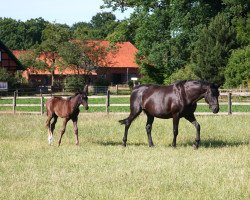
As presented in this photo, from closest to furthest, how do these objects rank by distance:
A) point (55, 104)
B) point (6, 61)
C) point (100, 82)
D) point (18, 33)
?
point (55, 104), point (100, 82), point (6, 61), point (18, 33)

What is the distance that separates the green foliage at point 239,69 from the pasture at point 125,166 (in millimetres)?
23136

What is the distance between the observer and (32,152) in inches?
501

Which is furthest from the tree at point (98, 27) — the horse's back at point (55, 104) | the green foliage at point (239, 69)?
the horse's back at point (55, 104)

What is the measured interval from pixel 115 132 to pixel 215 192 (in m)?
9.27

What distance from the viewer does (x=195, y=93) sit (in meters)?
13.6

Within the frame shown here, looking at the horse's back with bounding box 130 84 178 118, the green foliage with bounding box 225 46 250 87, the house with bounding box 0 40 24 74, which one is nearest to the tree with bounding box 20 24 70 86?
the house with bounding box 0 40 24 74

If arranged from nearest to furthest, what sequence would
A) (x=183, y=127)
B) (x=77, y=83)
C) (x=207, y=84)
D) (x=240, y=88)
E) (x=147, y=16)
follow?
(x=207, y=84) < (x=183, y=127) < (x=240, y=88) < (x=147, y=16) < (x=77, y=83)

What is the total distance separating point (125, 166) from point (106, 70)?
5517 centimetres

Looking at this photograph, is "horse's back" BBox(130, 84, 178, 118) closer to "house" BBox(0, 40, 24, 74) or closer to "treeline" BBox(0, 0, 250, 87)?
"treeline" BBox(0, 0, 250, 87)

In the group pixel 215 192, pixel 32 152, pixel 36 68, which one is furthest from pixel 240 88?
pixel 36 68

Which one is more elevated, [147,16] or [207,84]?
[147,16]

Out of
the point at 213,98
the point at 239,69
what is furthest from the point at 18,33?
the point at 213,98

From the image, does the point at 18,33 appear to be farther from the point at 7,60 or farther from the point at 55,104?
the point at 55,104

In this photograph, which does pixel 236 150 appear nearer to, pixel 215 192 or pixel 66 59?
pixel 215 192
